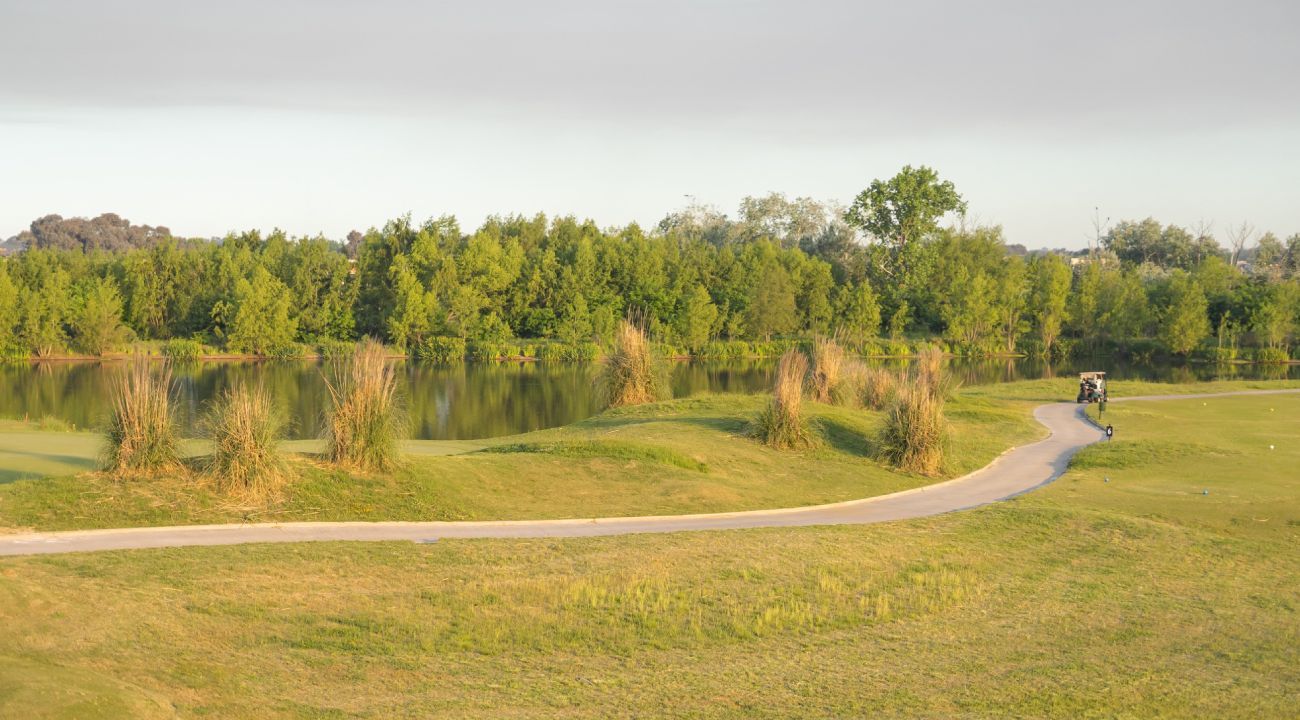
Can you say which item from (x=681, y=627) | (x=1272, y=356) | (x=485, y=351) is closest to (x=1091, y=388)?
(x=681, y=627)

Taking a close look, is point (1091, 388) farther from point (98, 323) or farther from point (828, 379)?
point (98, 323)

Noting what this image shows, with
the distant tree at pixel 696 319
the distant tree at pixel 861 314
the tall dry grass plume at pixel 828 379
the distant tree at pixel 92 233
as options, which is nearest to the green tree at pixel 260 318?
the distant tree at pixel 696 319

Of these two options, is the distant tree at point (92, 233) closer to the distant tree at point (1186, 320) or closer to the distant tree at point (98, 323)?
the distant tree at point (98, 323)

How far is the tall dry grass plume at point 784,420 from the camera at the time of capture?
21.4m

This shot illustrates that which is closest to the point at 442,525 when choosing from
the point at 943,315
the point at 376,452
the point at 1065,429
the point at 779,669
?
the point at 376,452

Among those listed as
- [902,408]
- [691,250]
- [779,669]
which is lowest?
[779,669]

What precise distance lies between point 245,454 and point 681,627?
23.0 feet

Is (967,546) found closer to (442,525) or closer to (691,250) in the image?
(442,525)

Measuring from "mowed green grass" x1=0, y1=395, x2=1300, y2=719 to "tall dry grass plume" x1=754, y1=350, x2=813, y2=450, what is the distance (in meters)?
7.11

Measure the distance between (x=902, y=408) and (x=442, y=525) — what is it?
10363mm

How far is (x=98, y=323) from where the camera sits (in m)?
65.0

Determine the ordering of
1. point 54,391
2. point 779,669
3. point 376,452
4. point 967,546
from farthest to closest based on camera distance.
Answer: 1. point 54,391
2. point 376,452
3. point 967,546
4. point 779,669

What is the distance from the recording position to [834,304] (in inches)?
3159

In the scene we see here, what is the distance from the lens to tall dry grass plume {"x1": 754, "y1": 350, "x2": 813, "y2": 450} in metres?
21.4
